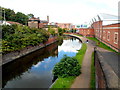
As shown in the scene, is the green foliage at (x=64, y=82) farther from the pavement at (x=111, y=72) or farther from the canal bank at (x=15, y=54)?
the canal bank at (x=15, y=54)

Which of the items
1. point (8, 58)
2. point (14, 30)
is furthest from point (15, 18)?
point (8, 58)

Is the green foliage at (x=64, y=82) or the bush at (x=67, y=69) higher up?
the bush at (x=67, y=69)

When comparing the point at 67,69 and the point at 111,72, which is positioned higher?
the point at 111,72

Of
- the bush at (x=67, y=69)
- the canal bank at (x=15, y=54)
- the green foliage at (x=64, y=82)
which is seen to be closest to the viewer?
the green foliage at (x=64, y=82)

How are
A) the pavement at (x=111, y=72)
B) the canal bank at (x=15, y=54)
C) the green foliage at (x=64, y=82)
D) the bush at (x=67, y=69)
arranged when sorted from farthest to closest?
the canal bank at (x=15, y=54) < the bush at (x=67, y=69) < the green foliage at (x=64, y=82) < the pavement at (x=111, y=72)

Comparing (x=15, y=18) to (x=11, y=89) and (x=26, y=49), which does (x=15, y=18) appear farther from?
(x=11, y=89)

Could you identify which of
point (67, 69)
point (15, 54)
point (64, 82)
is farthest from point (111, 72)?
point (15, 54)

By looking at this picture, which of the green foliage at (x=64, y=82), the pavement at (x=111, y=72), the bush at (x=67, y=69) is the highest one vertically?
the pavement at (x=111, y=72)

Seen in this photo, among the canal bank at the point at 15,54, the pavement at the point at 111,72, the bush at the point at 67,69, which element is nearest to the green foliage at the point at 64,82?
the bush at the point at 67,69

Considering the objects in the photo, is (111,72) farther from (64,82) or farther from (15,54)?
(15,54)

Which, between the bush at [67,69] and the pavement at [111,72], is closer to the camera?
the pavement at [111,72]

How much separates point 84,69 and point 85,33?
47021 mm

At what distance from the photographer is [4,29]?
2438cm

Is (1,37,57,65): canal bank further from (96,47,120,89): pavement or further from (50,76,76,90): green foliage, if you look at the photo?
(96,47,120,89): pavement
